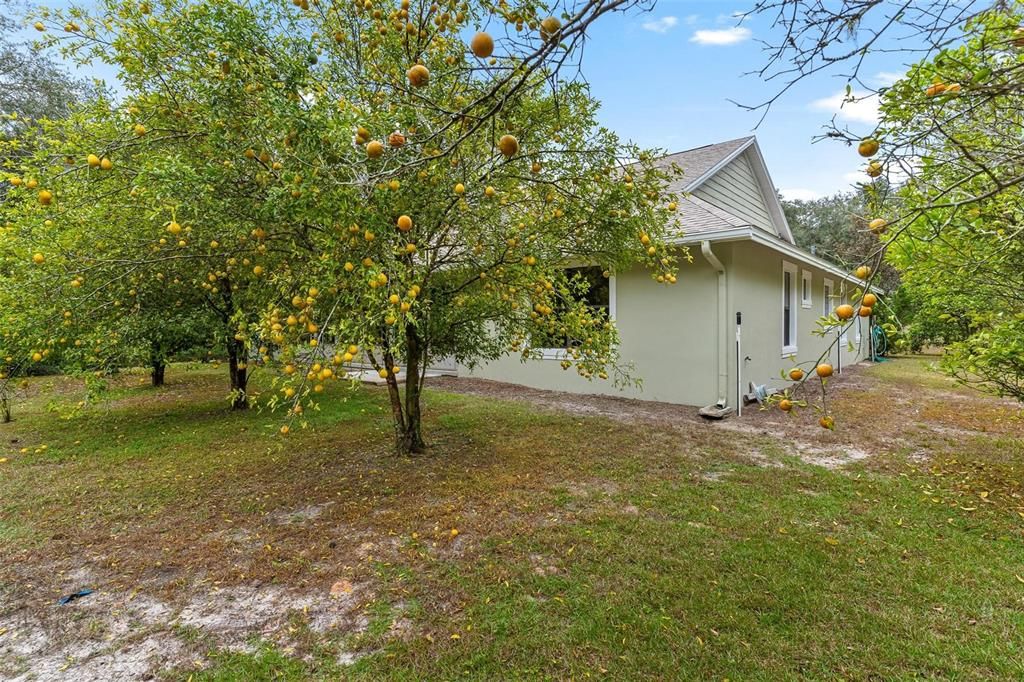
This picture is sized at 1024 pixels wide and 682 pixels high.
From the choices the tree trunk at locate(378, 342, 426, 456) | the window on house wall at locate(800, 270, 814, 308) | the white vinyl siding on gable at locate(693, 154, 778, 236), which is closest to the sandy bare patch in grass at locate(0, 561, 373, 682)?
the tree trunk at locate(378, 342, 426, 456)

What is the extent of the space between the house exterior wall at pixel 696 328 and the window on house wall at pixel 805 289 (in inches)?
71.5

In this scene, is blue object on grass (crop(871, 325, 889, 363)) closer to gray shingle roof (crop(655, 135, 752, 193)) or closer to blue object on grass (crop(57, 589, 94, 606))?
gray shingle roof (crop(655, 135, 752, 193))

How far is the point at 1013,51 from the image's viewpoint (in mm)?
2785

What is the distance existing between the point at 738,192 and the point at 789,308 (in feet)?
9.19

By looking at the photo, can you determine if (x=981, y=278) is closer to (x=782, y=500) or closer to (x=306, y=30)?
(x=782, y=500)

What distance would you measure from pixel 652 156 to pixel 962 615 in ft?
11.0

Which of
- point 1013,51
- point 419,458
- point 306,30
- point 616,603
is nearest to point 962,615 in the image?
point 616,603

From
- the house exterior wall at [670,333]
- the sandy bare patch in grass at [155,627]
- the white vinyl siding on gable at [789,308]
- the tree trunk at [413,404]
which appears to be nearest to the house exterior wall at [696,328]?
the house exterior wall at [670,333]

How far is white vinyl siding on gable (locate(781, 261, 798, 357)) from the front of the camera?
31.1ft

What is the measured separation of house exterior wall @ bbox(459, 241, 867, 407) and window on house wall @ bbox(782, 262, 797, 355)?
1.35 ft

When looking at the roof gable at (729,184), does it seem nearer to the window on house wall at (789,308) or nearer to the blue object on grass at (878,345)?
the window on house wall at (789,308)

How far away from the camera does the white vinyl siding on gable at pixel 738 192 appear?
9.68m

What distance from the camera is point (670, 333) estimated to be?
7.80m

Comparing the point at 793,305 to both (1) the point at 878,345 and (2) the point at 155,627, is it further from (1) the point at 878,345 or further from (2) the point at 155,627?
(2) the point at 155,627
